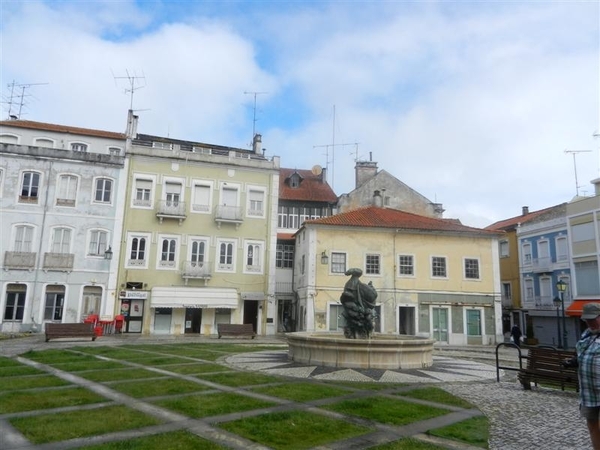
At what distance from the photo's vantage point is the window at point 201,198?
31.3 meters

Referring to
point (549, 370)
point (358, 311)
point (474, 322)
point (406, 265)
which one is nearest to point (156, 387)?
point (358, 311)

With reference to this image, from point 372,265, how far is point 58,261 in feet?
65.1

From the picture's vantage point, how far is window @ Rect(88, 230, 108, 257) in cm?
2881

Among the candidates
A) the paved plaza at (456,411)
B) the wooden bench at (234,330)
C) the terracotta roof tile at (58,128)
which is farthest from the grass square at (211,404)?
the terracotta roof tile at (58,128)

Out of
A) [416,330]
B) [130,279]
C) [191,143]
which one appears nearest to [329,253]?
[416,330]

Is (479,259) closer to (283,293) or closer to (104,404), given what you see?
(283,293)

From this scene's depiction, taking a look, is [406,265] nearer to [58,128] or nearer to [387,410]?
[387,410]

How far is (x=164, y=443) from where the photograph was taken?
5.58 m

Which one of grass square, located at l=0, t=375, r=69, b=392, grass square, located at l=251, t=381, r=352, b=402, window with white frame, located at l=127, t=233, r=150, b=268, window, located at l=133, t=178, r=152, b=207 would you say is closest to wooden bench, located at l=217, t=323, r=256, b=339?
window with white frame, located at l=127, t=233, r=150, b=268

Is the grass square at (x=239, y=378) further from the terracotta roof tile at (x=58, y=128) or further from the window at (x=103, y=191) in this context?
the terracotta roof tile at (x=58, y=128)

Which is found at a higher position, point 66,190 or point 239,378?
point 66,190

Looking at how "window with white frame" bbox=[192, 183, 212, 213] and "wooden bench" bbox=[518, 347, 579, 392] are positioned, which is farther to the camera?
"window with white frame" bbox=[192, 183, 212, 213]

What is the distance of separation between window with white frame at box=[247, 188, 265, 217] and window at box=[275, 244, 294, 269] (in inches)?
172

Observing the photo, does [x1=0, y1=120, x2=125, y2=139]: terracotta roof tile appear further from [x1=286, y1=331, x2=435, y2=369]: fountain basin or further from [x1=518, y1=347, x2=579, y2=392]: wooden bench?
[x1=518, y1=347, x2=579, y2=392]: wooden bench
